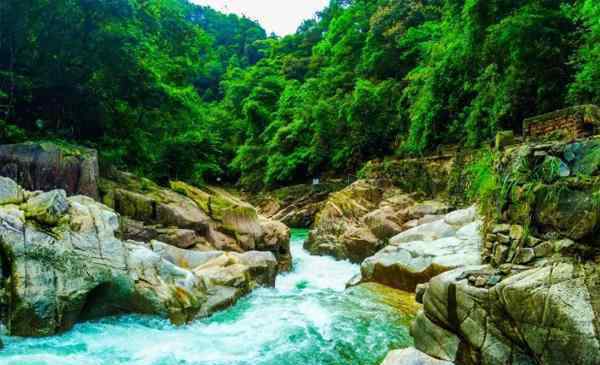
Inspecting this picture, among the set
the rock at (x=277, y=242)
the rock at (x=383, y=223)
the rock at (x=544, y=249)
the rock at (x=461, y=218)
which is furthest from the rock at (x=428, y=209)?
the rock at (x=544, y=249)

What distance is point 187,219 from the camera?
1082 cm

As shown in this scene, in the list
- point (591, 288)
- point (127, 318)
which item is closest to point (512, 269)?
point (591, 288)

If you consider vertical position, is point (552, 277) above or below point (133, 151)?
below

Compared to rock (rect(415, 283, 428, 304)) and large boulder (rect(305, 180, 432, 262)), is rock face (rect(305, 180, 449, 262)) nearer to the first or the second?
large boulder (rect(305, 180, 432, 262))

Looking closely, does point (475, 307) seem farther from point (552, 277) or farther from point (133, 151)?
point (133, 151)

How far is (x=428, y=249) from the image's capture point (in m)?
8.26

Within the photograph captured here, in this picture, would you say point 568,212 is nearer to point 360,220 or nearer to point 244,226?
point 244,226

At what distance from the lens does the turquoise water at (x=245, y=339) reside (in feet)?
16.8

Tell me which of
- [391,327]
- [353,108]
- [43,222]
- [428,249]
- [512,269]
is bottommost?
[391,327]

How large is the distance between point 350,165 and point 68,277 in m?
21.9

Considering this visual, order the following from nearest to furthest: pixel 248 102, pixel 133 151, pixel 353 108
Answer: pixel 133 151
pixel 353 108
pixel 248 102

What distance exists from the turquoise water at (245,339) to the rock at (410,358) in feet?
2.04

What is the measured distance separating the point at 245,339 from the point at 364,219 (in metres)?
9.14

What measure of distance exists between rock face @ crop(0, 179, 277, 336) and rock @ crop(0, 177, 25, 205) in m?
0.03
